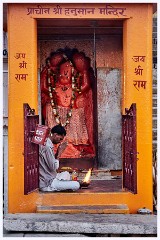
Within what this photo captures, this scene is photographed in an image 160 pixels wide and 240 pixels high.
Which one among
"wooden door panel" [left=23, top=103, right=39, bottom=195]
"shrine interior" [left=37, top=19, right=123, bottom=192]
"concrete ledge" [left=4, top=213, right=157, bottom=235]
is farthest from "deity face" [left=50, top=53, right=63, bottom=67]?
"concrete ledge" [left=4, top=213, right=157, bottom=235]

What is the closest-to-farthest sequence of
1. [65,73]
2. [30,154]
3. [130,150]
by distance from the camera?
[30,154]
[130,150]
[65,73]

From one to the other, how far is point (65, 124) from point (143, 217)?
3348mm

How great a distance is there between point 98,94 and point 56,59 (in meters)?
1.06

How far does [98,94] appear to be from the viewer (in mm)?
12016

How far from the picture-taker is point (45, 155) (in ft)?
32.7

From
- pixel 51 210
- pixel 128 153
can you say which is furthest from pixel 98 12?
pixel 51 210

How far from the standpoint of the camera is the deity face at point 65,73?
11961 mm

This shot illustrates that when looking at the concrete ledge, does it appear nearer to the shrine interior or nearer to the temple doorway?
the shrine interior

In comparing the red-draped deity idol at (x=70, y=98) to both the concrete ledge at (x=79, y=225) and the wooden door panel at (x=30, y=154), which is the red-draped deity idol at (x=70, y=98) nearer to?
the wooden door panel at (x=30, y=154)

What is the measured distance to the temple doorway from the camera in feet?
39.1

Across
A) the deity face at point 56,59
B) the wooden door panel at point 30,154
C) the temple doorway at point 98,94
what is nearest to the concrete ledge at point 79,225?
the wooden door panel at point 30,154

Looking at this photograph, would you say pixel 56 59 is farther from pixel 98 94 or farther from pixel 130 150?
pixel 130 150

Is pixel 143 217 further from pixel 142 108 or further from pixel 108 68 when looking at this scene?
pixel 108 68

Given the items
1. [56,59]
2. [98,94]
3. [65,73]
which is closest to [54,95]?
[65,73]
